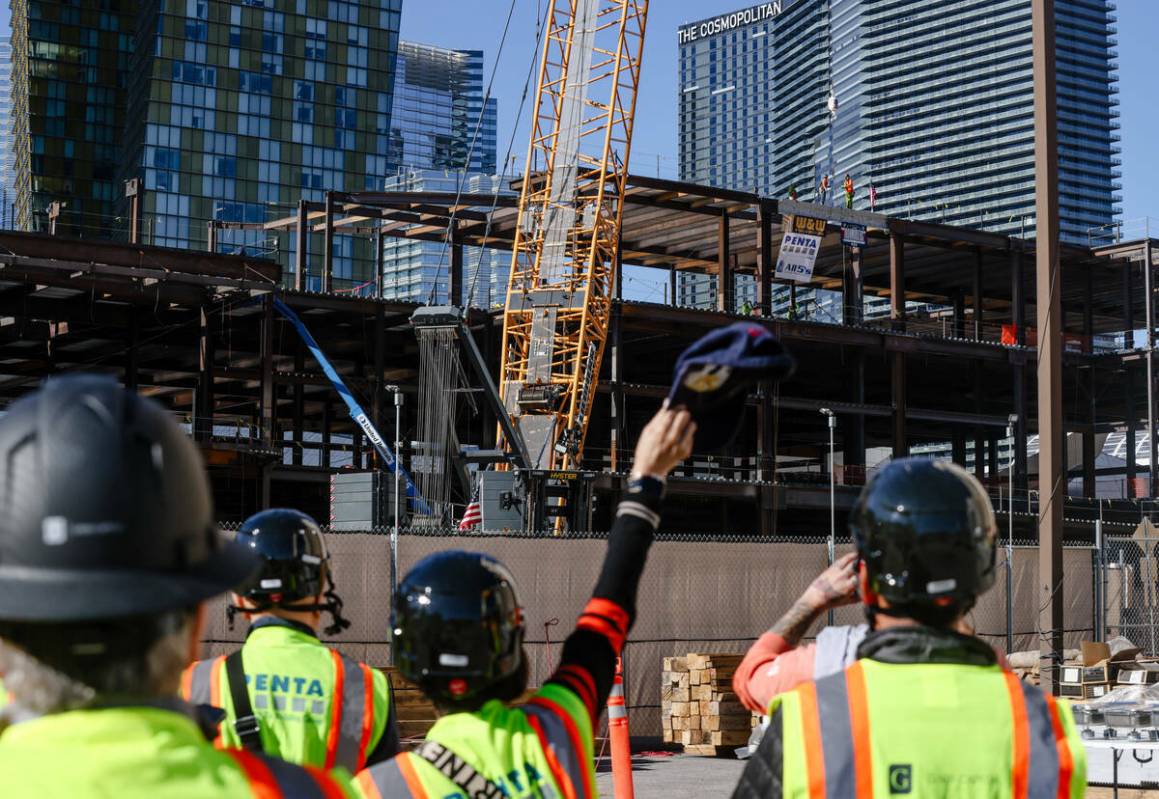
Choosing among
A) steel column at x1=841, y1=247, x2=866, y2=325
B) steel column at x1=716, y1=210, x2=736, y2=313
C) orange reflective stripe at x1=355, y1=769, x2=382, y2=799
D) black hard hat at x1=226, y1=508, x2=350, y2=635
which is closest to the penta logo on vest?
black hard hat at x1=226, y1=508, x2=350, y2=635

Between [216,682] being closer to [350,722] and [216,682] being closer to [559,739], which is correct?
[350,722]

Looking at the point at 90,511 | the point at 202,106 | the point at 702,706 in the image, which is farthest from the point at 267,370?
the point at 202,106

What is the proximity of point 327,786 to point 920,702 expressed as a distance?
1.32 m

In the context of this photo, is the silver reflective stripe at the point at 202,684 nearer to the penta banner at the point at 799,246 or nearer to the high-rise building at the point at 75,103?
the penta banner at the point at 799,246

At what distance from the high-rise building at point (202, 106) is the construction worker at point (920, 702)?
453 ft

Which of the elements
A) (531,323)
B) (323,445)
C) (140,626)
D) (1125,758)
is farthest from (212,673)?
(323,445)

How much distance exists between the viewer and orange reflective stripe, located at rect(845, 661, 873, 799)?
9.14 ft

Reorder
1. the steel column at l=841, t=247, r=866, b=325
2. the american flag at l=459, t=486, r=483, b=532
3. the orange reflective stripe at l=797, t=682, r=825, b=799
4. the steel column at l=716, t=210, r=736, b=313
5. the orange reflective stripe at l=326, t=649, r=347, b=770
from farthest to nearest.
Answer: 1. the steel column at l=841, t=247, r=866, b=325
2. the steel column at l=716, t=210, r=736, b=313
3. the american flag at l=459, t=486, r=483, b=532
4. the orange reflective stripe at l=326, t=649, r=347, b=770
5. the orange reflective stripe at l=797, t=682, r=825, b=799

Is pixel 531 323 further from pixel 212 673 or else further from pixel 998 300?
pixel 212 673

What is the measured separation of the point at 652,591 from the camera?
1786 centimetres

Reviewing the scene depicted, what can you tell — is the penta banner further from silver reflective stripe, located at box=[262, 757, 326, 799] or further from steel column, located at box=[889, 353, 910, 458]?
silver reflective stripe, located at box=[262, 757, 326, 799]

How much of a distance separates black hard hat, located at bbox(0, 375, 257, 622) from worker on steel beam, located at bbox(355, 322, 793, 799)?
116 centimetres

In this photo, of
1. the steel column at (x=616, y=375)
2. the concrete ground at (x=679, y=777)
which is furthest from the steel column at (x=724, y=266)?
the concrete ground at (x=679, y=777)

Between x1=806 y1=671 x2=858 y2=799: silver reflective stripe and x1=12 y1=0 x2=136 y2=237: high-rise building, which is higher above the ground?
x1=12 y1=0 x2=136 y2=237: high-rise building
